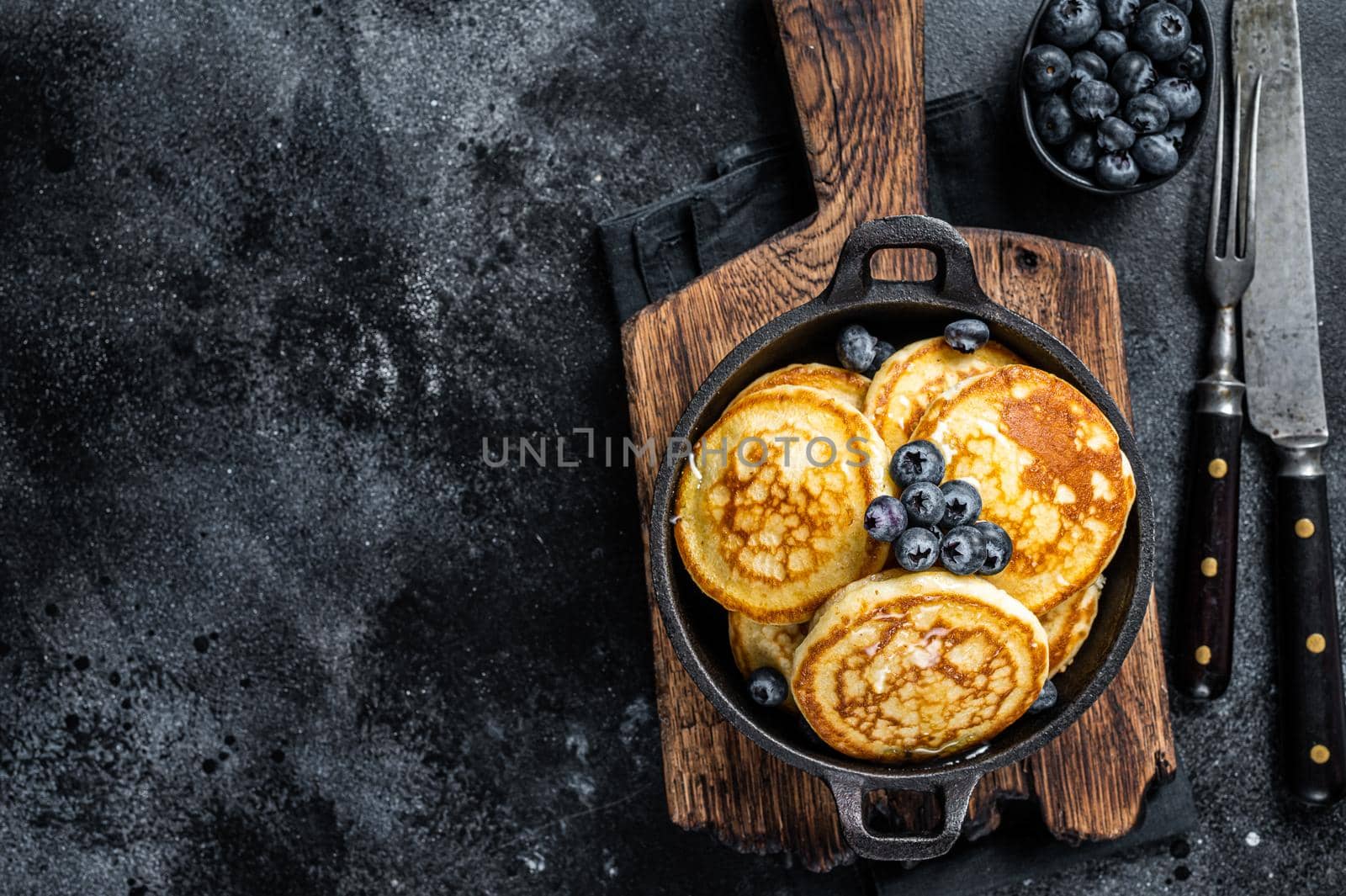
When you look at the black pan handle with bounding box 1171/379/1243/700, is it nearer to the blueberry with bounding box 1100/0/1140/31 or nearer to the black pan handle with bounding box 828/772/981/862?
the blueberry with bounding box 1100/0/1140/31

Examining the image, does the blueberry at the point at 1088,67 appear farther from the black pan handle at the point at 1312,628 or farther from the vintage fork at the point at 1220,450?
the black pan handle at the point at 1312,628

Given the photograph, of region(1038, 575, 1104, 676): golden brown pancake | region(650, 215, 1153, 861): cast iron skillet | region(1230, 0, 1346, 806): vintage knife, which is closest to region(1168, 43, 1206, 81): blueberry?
region(1230, 0, 1346, 806): vintage knife

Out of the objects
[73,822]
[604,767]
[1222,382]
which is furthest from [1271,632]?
[73,822]

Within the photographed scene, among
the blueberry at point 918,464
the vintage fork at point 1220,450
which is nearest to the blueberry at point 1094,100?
the vintage fork at point 1220,450

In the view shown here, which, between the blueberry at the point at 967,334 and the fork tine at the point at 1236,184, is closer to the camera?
the blueberry at the point at 967,334

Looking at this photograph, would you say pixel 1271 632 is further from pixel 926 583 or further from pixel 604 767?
pixel 604 767

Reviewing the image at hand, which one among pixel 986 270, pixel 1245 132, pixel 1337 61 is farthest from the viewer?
pixel 1337 61

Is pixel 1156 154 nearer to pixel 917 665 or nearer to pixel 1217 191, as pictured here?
pixel 1217 191

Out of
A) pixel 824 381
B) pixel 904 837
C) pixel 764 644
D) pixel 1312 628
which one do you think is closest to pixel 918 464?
pixel 824 381
